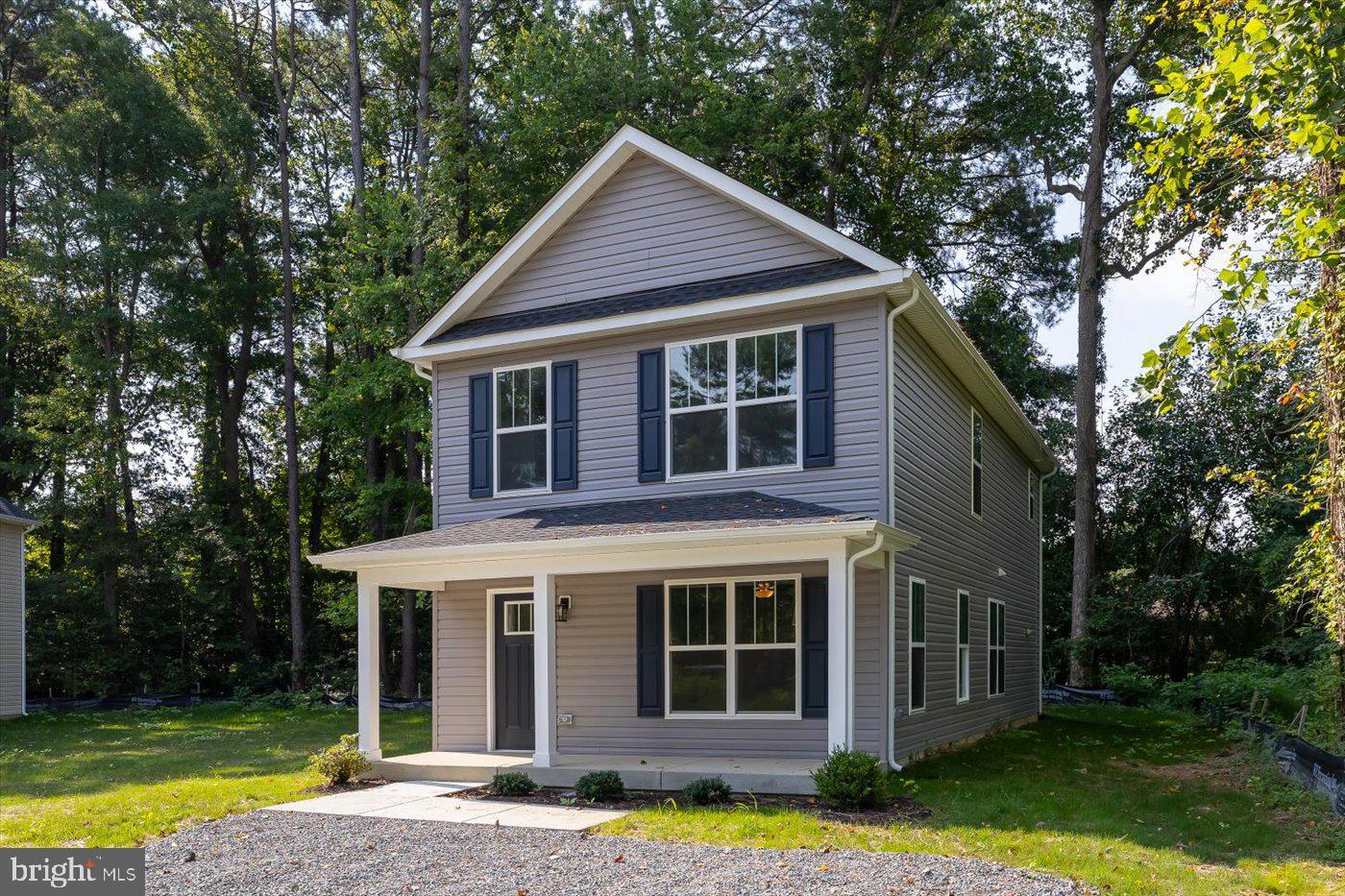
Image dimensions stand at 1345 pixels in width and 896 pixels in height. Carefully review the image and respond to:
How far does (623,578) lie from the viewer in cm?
1245

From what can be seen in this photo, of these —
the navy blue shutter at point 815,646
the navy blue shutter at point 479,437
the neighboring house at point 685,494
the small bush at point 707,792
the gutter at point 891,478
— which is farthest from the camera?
the navy blue shutter at point 479,437

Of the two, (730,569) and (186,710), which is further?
(186,710)

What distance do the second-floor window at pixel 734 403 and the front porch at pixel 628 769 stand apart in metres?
3.10

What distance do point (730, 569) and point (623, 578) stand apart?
1.33m

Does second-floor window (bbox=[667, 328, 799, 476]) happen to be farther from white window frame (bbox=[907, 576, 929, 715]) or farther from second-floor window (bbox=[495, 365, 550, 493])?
white window frame (bbox=[907, 576, 929, 715])

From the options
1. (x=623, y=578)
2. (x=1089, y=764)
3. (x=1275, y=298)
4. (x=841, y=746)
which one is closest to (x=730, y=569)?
(x=623, y=578)

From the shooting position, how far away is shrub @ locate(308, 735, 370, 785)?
11164 millimetres

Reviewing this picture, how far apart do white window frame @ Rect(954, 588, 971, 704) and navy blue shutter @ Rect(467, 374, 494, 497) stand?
21.2ft

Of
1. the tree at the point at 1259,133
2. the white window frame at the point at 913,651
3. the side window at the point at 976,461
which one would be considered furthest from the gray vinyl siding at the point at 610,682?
the side window at the point at 976,461

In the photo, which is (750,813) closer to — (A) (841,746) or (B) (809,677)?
(A) (841,746)

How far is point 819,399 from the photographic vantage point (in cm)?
1141

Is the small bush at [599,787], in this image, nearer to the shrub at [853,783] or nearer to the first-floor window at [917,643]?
the shrub at [853,783]

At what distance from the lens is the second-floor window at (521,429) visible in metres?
13.2

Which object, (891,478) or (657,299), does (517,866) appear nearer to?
(891,478)
